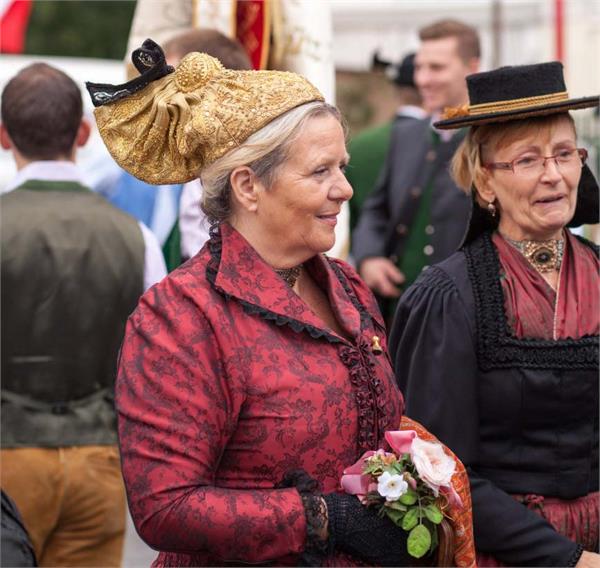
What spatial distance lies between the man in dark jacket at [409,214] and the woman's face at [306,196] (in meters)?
3.13

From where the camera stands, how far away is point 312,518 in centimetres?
274

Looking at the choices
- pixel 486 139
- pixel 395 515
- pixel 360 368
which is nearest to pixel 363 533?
pixel 395 515

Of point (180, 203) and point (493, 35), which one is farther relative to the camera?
point (493, 35)

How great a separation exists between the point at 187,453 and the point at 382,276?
3.67 m

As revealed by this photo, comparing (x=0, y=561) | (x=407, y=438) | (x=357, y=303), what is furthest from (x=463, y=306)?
(x=0, y=561)

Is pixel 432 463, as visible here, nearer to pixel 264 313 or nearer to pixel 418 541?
pixel 418 541

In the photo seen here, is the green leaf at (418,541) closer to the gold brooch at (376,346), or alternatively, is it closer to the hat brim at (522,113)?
the gold brooch at (376,346)

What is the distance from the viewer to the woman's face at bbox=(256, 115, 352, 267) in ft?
9.58

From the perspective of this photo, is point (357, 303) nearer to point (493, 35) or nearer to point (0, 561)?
point (0, 561)

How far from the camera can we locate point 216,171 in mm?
2959

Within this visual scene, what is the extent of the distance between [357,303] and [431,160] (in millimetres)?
3272

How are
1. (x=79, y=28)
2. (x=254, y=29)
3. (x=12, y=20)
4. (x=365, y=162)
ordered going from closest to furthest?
(x=254, y=29) → (x=365, y=162) → (x=12, y=20) → (x=79, y=28)

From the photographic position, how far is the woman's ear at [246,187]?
294cm

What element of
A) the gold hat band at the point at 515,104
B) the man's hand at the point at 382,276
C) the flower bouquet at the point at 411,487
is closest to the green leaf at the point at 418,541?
the flower bouquet at the point at 411,487
